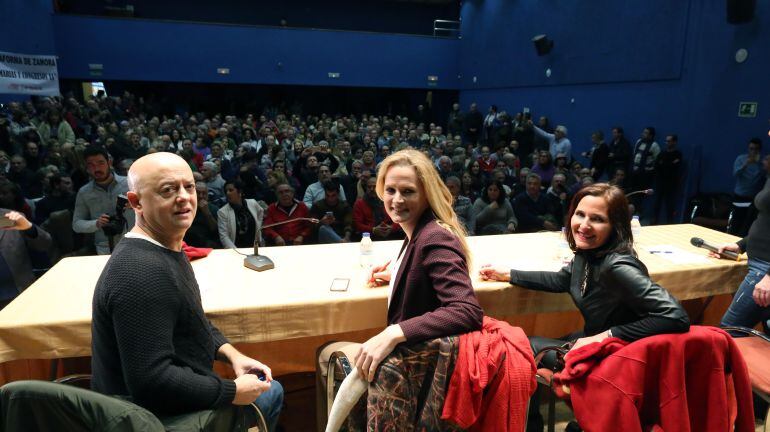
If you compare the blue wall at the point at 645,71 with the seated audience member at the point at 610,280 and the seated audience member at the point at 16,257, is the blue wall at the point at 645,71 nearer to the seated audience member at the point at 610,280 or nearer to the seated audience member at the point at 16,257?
the seated audience member at the point at 610,280

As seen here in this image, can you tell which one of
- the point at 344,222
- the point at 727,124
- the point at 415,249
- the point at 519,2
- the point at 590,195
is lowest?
the point at 344,222

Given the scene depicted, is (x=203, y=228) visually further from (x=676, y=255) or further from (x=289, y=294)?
(x=676, y=255)

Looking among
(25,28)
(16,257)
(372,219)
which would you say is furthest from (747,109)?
(25,28)

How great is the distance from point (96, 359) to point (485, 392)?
108 centimetres

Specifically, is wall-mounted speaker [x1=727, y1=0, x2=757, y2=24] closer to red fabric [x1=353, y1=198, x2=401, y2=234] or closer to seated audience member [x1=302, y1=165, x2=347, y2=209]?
red fabric [x1=353, y1=198, x2=401, y2=234]

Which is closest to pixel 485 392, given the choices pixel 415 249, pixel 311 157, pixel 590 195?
pixel 415 249

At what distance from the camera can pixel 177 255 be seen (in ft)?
4.45

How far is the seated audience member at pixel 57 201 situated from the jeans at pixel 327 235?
2.35 meters

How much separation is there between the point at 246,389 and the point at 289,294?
64 centimetres

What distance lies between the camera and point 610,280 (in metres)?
1.71


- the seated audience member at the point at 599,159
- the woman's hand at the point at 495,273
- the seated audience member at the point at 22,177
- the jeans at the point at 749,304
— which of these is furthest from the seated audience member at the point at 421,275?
the seated audience member at the point at 599,159

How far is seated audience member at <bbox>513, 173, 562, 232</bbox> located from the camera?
5062mm

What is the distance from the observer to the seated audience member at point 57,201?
14.6ft

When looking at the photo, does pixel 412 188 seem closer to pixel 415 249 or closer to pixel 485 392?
pixel 415 249
